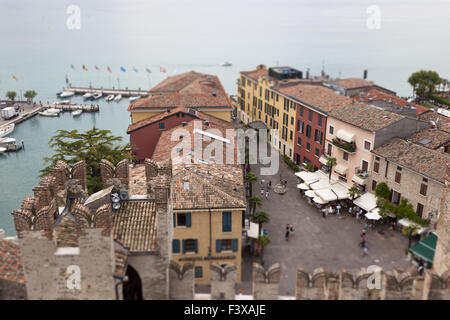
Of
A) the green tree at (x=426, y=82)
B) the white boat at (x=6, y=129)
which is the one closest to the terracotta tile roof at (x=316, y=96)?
the green tree at (x=426, y=82)

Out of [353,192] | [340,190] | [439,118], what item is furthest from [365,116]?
[439,118]

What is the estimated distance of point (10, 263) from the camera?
1623 centimetres

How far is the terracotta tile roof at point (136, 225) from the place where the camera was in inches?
680

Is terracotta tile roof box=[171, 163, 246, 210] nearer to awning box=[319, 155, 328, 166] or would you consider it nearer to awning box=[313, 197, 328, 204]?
awning box=[313, 197, 328, 204]

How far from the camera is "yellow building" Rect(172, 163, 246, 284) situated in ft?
103

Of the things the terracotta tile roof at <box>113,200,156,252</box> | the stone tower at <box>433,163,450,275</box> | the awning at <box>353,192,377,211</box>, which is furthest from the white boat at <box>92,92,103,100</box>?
the stone tower at <box>433,163,450,275</box>

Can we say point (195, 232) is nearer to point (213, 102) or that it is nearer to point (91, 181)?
point (91, 181)

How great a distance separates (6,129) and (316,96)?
209 ft

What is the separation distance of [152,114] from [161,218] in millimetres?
42469

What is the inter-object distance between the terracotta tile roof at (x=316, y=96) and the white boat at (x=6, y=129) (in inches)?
2185

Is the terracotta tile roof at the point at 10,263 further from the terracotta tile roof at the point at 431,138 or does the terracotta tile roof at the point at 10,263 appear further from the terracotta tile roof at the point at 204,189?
the terracotta tile roof at the point at 431,138

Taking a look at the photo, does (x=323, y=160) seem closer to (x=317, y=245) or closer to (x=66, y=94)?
(x=317, y=245)

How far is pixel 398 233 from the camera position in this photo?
41.2m
